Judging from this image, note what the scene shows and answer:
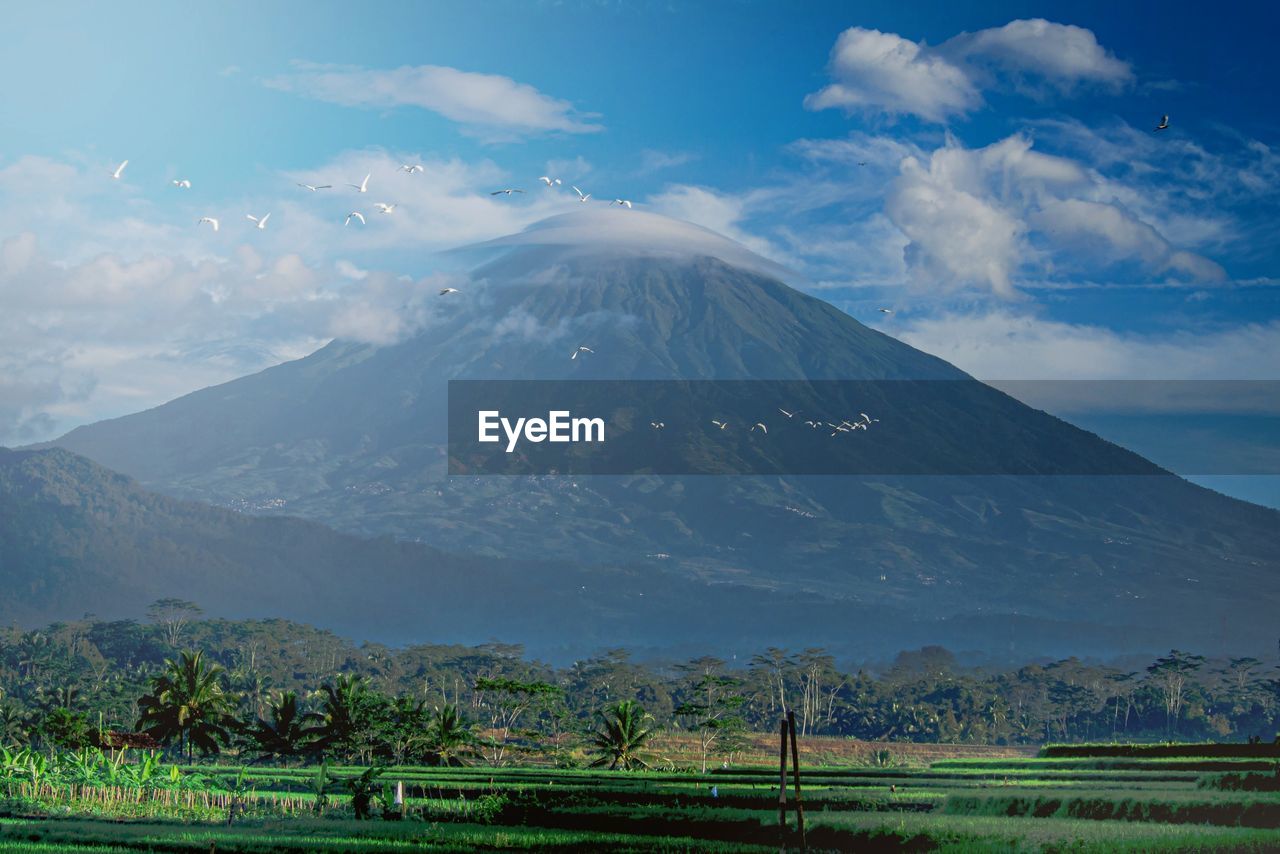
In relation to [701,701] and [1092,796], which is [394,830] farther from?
[701,701]

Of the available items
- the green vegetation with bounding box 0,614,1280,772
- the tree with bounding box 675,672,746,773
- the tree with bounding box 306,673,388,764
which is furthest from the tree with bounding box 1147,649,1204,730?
the tree with bounding box 306,673,388,764

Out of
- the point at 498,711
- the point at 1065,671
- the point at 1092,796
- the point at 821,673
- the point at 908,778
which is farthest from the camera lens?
the point at 1065,671

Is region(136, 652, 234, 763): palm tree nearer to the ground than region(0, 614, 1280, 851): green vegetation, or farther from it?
farther from it

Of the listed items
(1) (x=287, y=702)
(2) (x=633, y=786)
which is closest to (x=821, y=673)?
(1) (x=287, y=702)

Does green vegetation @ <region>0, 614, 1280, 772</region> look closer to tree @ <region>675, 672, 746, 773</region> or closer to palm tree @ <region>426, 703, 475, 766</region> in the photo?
palm tree @ <region>426, 703, 475, 766</region>

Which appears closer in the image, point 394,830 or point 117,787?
point 394,830

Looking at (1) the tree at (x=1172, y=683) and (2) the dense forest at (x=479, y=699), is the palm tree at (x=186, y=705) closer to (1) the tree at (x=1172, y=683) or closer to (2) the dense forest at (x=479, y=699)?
(2) the dense forest at (x=479, y=699)

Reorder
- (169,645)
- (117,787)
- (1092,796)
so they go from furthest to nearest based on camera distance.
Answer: (169,645) < (117,787) < (1092,796)
